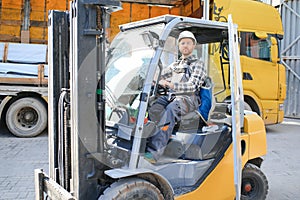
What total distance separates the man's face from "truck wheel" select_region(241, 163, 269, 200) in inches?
61.7

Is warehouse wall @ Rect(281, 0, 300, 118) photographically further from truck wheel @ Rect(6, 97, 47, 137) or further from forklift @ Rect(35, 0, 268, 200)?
forklift @ Rect(35, 0, 268, 200)

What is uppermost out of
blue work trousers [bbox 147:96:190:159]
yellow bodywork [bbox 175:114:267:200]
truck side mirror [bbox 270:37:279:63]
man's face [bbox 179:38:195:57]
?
truck side mirror [bbox 270:37:279:63]

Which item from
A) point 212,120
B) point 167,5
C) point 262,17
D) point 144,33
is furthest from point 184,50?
point 167,5

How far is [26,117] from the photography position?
27.3 feet

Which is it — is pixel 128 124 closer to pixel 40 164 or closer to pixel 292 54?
pixel 40 164

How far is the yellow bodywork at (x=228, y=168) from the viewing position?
11.1ft

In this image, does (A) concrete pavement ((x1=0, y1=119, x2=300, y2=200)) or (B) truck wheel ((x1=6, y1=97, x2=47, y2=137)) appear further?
(B) truck wheel ((x1=6, y1=97, x2=47, y2=137))

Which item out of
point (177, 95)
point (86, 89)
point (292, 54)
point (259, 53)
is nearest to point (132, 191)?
point (86, 89)

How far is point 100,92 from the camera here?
2.86 metres

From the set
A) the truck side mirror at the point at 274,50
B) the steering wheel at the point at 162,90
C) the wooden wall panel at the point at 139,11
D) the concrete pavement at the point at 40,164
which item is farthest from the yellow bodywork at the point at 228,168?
the wooden wall panel at the point at 139,11

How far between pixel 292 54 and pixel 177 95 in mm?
11514

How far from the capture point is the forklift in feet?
9.06

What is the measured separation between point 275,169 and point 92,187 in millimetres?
4248

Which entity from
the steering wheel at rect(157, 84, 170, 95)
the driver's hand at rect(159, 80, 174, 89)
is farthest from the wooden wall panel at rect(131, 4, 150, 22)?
the driver's hand at rect(159, 80, 174, 89)
